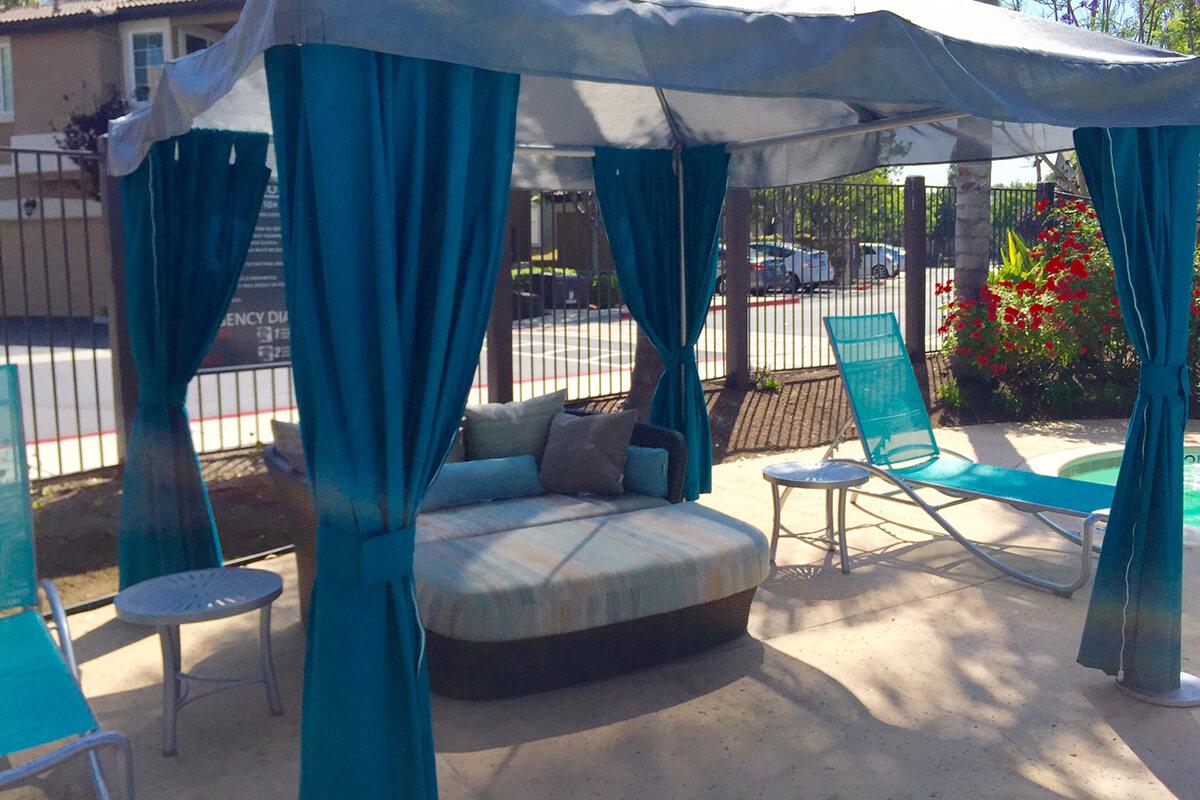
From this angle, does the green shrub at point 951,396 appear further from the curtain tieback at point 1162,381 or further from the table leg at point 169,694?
the table leg at point 169,694

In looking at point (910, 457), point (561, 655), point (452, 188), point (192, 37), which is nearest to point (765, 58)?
point (452, 188)

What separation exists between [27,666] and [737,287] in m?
7.51

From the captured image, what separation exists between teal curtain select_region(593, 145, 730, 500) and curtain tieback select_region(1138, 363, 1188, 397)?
7.74 ft

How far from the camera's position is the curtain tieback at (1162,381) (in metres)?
3.89

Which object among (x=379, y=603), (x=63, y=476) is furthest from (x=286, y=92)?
(x=63, y=476)

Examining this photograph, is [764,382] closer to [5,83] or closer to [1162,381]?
[1162,381]

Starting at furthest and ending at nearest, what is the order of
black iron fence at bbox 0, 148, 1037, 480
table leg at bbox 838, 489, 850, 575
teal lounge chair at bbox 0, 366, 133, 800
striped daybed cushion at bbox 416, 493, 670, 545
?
black iron fence at bbox 0, 148, 1037, 480 → table leg at bbox 838, 489, 850, 575 → striped daybed cushion at bbox 416, 493, 670, 545 → teal lounge chair at bbox 0, 366, 133, 800

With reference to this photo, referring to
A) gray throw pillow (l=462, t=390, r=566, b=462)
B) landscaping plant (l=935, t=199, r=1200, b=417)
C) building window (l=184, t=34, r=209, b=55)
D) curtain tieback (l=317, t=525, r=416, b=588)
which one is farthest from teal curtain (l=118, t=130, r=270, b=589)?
building window (l=184, t=34, r=209, b=55)

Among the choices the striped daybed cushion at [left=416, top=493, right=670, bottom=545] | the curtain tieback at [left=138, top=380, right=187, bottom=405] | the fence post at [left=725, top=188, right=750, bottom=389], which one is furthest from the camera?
the fence post at [left=725, top=188, right=750, bottom=389]

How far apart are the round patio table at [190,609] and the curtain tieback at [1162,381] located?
3.14 m

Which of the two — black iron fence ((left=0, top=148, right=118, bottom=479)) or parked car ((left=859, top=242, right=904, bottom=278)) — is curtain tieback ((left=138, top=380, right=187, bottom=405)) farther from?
parked car ((left=859, top=242, right=904, bottom=278))

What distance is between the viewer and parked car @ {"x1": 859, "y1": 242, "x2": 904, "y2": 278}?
38.0 ft

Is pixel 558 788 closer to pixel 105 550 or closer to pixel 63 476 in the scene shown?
pixel 105 550

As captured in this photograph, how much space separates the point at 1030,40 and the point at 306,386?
2.66 m
